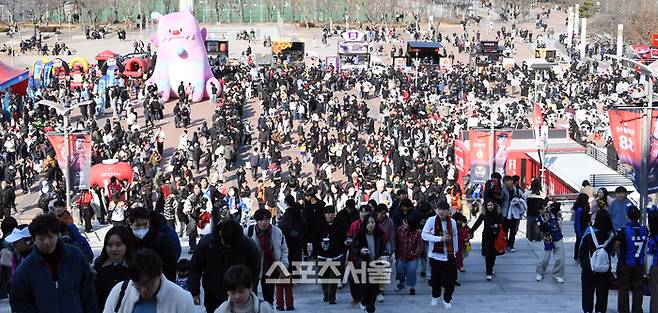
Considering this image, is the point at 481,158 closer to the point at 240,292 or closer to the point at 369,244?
the point at 369,244

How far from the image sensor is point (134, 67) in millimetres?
39531

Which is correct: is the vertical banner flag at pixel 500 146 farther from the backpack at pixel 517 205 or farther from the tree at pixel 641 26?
the tree at pixel 641 26

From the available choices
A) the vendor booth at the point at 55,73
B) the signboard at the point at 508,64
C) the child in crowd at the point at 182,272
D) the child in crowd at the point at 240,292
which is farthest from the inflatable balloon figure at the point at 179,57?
the child in crowd at the point at 240,292

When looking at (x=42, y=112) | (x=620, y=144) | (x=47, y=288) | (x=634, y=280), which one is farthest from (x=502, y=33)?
(x=47, y=288)

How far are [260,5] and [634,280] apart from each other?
273ft

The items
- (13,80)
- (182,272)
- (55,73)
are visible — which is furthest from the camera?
(55,73)

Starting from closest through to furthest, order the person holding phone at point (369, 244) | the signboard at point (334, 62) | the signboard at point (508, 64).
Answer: the person holding phone at point (369, 244)
the signboard at point (334, 62)
the signboard at point (508, 64)

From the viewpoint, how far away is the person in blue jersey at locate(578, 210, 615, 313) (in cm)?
909

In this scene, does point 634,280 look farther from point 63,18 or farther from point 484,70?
point 63,18

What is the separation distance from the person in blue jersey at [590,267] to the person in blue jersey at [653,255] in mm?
345

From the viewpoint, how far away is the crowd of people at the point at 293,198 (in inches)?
246

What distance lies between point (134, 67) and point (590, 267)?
3226 cm

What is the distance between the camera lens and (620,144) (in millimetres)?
13766

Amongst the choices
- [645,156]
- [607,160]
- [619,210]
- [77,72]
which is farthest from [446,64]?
[619,210]
